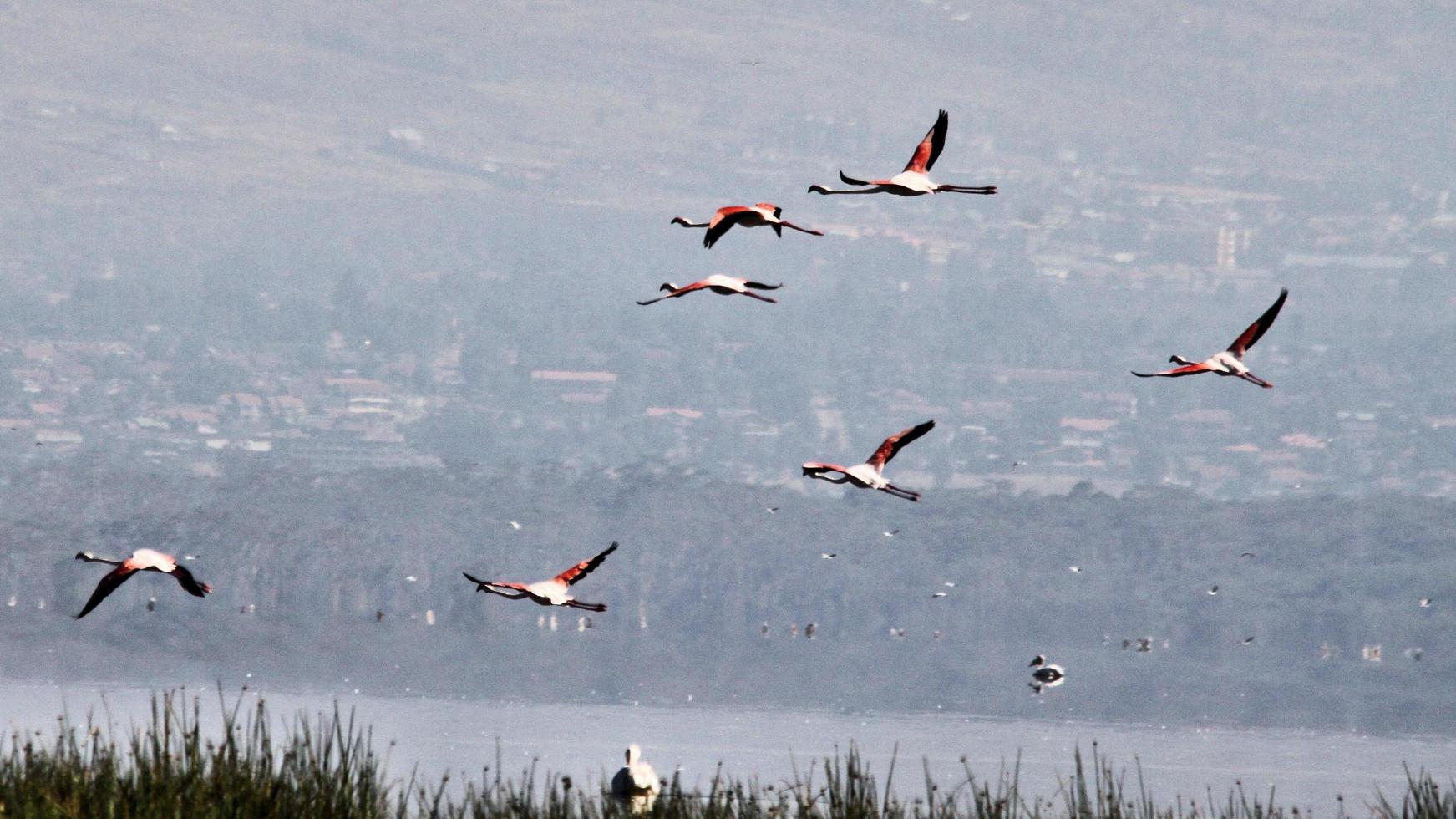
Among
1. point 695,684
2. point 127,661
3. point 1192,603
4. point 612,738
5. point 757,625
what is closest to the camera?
point 612,738

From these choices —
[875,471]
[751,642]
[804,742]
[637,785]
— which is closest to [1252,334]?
[875,471]

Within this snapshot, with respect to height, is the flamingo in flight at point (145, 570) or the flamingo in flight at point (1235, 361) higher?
the flamingo in flight at point (1235, 361)

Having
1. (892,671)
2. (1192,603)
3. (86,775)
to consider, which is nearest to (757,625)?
(1192,603)

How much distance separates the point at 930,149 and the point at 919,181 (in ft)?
3.94

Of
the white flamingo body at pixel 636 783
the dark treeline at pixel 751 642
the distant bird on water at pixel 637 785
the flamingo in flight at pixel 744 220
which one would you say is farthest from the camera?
the dark treeline at pixel 751 642

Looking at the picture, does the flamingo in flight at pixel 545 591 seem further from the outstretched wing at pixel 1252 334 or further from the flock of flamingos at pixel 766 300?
the outstretched wing at pixel 1252 334

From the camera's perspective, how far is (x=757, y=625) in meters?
180

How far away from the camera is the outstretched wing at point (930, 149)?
1797cm

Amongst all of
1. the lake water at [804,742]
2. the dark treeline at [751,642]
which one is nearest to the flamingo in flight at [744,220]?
the lake water at [804,742]

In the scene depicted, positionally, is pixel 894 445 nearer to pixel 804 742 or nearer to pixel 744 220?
pixel 744 220

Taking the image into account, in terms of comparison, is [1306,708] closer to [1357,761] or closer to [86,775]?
[1357,761]

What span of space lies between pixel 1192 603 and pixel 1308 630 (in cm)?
1675

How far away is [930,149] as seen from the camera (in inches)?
716

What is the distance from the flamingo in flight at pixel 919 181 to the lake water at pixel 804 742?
102ft
